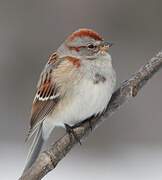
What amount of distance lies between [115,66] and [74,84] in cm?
257

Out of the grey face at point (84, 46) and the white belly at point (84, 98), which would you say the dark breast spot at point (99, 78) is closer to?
the white belly at point (84, 98)

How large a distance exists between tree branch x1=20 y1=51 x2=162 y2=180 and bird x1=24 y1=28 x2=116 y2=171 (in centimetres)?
10

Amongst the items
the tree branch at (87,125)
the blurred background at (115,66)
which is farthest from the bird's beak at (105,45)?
the blurred background at (115,66)

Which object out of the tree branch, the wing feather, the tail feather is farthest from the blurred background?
the tree branch

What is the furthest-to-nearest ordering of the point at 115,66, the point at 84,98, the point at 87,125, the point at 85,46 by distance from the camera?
the point at 115,66, the point at 85,46, the point at 84,98, the point at 87,125

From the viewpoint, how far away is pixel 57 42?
5301mm

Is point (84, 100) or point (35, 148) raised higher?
point (84, 100)

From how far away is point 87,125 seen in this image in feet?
8.02

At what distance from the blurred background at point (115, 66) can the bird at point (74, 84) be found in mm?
1520

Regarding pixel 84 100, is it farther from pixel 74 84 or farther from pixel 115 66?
pixel 115 66

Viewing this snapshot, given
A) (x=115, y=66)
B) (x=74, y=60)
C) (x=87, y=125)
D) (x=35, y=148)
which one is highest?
(x=74, y=60)

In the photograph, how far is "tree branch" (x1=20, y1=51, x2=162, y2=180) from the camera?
2.10 m

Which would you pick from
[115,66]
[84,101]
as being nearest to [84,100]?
[84,101]

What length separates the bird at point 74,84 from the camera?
8.52 ft
